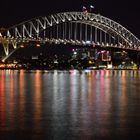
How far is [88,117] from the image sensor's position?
1365 centimetres

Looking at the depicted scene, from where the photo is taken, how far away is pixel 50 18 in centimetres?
10006

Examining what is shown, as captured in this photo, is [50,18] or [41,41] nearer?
[41,41]

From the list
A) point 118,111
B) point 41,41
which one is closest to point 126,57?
point 41,41

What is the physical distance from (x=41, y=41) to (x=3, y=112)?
7438cm

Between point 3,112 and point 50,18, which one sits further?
point 50,18

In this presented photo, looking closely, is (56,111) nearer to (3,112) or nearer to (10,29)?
(3,112)

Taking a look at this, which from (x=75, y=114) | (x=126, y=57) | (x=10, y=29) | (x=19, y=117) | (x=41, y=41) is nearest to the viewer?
(x=19, y=117)

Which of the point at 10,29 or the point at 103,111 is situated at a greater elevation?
the point at 10,29

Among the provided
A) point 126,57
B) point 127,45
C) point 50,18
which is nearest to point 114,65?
point 126,57

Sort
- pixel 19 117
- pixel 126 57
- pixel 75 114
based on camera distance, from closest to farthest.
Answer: pixel 19 117 → pixel 75 114 → pixel 126 57

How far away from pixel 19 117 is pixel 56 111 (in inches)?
79.4

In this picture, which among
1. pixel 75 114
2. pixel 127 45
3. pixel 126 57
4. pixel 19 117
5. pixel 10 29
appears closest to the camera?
pixel 19 117

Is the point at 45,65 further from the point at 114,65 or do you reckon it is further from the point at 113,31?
the point at 113,31

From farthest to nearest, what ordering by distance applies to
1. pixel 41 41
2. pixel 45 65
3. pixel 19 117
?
pixel 45 65 < pixel 41 41 < pixel 19 117
